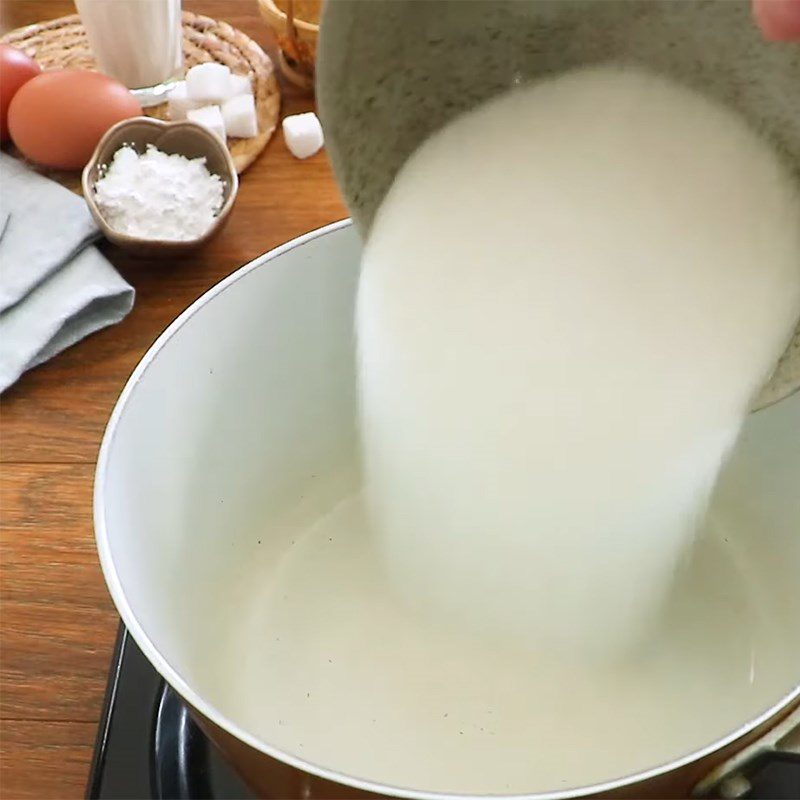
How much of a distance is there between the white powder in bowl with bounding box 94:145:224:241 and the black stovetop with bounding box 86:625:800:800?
432 millimetres

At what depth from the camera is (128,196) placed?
913 mm

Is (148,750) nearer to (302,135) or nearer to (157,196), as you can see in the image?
(157,196)

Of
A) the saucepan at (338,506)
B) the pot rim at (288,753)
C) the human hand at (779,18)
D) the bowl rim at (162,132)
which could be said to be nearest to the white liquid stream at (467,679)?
the saucepan at (338,506)

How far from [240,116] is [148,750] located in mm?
670

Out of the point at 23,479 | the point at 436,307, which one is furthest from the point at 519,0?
the point at 23,479

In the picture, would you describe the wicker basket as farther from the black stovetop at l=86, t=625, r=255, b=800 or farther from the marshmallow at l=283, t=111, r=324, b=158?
the black stovetop at l=86, t=625, r=255, b=800

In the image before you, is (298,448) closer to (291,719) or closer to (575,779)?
(291,719)

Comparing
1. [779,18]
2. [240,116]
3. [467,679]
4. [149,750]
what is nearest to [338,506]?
[467,679]

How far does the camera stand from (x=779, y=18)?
1.35ft

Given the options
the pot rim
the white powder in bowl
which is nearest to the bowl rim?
the white powder in bowl

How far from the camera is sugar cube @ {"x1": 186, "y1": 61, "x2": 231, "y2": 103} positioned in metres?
1.04

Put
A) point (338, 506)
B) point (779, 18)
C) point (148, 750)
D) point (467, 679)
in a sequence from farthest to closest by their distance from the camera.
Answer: point (338, 506) → point (467, 679) → point (148, 750) → point (779, 18)

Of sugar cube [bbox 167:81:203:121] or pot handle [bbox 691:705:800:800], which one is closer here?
pot handle [bbox 691:705:800:800]

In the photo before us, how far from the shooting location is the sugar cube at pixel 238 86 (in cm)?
105
